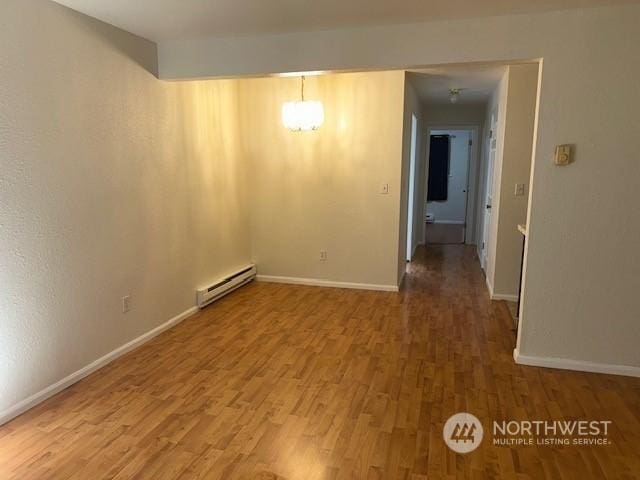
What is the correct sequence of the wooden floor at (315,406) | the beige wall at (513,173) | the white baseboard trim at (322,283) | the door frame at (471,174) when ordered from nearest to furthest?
1. the wooden floor at (315,406)
2. the beige wall at (513,173)
3. the white baseboard trim at (322,283)
4. the door frame at (471,174)

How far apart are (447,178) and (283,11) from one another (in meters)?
8.38

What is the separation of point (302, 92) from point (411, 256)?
312 cm

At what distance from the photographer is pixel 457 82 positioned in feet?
16.1

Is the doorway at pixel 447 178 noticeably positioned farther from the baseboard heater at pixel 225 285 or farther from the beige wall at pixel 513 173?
the baseboard heater at pixel 225 285

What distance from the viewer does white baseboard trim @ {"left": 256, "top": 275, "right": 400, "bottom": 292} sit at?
4.83 m

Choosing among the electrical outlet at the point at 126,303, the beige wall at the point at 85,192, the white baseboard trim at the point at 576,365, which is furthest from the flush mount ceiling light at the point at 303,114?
the white baseboard trim at the point at 576,365

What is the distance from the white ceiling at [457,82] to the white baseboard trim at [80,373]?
10.8 ft

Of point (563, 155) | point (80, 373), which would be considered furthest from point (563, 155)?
point (80, 373)

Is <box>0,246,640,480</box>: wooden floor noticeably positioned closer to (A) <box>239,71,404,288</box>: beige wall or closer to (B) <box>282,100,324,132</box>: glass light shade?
(A) <box>239,71,404,288</box>: beige wall

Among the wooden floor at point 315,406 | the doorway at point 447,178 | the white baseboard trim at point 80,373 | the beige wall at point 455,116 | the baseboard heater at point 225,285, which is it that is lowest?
the wooden floor at point 315,406

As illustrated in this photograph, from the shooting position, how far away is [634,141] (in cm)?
265

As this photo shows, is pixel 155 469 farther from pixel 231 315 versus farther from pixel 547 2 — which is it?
pixel 547 2

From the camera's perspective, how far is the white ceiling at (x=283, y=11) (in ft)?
8.11

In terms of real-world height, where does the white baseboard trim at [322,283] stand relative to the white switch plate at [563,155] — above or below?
below
